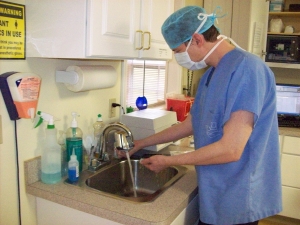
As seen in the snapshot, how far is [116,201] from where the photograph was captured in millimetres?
1189

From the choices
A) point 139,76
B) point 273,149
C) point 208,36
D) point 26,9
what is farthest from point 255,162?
point 139,76

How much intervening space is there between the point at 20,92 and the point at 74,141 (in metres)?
0.36

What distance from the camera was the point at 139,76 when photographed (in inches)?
107

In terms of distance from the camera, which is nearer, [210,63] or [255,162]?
[255,162]

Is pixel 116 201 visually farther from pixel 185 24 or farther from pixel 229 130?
pixel 185 24

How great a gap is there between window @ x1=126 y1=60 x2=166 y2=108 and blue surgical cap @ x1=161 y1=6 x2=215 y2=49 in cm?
136

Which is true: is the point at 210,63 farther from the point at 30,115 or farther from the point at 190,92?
the point at 190,92

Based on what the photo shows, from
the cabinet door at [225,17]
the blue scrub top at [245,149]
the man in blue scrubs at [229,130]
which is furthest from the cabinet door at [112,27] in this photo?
the cabinet door at [225,17]

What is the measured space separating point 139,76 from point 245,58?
5.41 feet

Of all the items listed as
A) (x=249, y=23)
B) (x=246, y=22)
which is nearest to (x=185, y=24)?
(x=249, y=23)

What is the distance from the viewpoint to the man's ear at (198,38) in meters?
1.21

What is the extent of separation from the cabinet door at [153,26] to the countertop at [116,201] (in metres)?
0.64

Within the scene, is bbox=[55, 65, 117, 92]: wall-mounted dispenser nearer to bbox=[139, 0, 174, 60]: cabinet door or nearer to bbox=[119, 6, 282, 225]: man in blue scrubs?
bbox=[139, 0, 174, 60]: cabinet door

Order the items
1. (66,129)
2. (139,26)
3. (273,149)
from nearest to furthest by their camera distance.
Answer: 1. (273,149)
2. (139,26)
3. (66,129)
